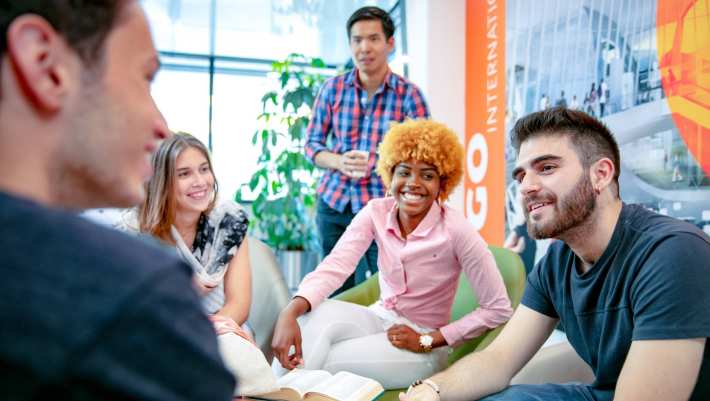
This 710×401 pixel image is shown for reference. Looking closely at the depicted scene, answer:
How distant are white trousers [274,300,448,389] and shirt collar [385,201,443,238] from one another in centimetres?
37

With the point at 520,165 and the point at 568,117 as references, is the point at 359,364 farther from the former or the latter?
the point at 568,117

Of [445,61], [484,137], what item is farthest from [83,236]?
[445,61]

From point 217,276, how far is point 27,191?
1576 millimetres

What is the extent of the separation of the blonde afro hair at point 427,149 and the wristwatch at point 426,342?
1.95 ft

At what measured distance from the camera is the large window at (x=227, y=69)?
5777 mm

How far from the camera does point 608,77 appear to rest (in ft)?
8.75

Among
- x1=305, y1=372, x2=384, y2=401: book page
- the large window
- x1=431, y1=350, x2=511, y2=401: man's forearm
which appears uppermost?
the large window

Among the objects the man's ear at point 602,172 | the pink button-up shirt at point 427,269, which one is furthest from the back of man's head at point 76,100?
the pink button-up shirt at point 427,269

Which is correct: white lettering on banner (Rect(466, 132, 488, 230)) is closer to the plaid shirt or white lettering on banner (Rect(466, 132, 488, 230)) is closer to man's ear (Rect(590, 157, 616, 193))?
the plaid shirt

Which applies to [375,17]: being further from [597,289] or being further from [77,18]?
[77,18]

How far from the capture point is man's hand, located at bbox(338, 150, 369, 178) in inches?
99.7

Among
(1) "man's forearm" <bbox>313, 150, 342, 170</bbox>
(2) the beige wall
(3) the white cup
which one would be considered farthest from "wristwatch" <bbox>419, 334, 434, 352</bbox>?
(2) the beige wall

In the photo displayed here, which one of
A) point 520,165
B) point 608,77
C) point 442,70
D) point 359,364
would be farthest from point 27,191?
point 442,70

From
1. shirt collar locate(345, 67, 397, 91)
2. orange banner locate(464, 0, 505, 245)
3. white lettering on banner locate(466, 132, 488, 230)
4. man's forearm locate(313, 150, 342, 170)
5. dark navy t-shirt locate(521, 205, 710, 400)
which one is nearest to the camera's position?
dark navy t-shirt locate(521, 205, 710, 400)
